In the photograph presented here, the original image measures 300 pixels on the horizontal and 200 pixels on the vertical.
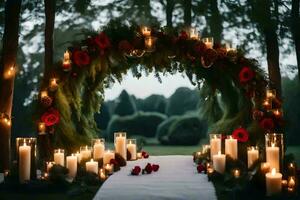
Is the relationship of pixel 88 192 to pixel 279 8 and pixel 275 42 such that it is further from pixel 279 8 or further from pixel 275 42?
pixel 279 8

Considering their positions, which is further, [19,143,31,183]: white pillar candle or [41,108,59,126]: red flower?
[41,108,59,126]: red flower

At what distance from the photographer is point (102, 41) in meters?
6.11

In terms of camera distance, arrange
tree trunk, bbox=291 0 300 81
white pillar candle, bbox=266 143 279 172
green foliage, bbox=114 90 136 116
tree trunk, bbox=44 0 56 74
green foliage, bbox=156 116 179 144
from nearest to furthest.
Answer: white pillar candle, bbox=266 143 279 172 → tree trunk, bbox=44 0 56 74 → tree trunk, bbox=291 0 300 81 → green foliage, bbox=156 116 179 144 → green foliage, bbox=114 90 136 116

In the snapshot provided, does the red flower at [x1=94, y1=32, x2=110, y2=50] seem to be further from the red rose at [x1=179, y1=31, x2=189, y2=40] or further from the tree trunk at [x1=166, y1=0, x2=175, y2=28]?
the tree trunk at [x1=166, y1=0, x2=175, y2=28]

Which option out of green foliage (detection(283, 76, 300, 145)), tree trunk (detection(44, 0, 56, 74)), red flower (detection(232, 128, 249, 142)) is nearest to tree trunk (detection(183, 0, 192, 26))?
tree trunk (detection(44, 0, 56, 74))

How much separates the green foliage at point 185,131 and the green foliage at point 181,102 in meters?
2.92

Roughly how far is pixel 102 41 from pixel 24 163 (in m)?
2.03

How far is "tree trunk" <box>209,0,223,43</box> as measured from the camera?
9.11 m

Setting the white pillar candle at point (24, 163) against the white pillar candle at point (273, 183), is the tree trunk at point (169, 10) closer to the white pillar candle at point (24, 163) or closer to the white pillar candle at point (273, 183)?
the white pillar candle at point (24, 163)

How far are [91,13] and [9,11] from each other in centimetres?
408

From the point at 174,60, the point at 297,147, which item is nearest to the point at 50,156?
the point at 174,60

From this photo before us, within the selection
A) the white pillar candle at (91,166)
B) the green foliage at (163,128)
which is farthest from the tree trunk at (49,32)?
the green foliage at (163,128)

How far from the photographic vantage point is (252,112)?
637cm

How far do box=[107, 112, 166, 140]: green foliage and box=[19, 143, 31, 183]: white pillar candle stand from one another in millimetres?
7591
